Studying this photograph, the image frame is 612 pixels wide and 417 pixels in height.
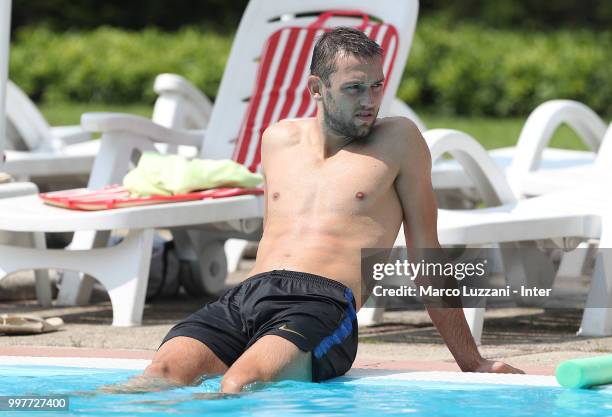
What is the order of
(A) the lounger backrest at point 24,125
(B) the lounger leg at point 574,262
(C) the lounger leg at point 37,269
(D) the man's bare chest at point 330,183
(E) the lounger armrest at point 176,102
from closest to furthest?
(D) the man's bare chest at point 330,183 < (C) the lounger leg at point 37,269 < (B) the lounger leg at point 574,262 < (E) the lounger armrest at point 176,102 < (A) the lounger backrest at point 24,125

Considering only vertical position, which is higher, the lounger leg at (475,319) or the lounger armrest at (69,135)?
the lounger armrest at (69,135)

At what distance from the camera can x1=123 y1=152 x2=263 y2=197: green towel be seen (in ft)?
20.5

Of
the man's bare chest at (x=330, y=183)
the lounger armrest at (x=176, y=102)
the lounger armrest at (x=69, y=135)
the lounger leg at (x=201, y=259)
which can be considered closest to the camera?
the man's bare chest at (x=330, y=183)

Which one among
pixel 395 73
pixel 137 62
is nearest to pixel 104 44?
pixel 137 62

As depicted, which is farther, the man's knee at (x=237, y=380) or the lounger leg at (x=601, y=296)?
the lounger leg at (x=601, y=296)

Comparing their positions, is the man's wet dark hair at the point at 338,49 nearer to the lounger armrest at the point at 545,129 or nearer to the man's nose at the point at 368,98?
the man's nose at the point at 368,98

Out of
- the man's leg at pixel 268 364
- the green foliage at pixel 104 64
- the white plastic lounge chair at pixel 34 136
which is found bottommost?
the man's leg at pixel 268 364

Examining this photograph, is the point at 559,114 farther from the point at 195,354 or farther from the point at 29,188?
the point at 195,354

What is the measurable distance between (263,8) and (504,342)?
316 cm

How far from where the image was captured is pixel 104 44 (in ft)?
67.6

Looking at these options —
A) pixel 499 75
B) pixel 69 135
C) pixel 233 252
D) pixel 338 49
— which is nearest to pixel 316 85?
pixel 338 49

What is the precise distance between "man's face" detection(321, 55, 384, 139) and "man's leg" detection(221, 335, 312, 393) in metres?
0.78

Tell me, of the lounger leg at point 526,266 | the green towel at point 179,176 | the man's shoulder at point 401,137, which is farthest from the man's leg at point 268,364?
the lounger leg at point 526,266

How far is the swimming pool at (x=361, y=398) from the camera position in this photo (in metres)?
3.94
